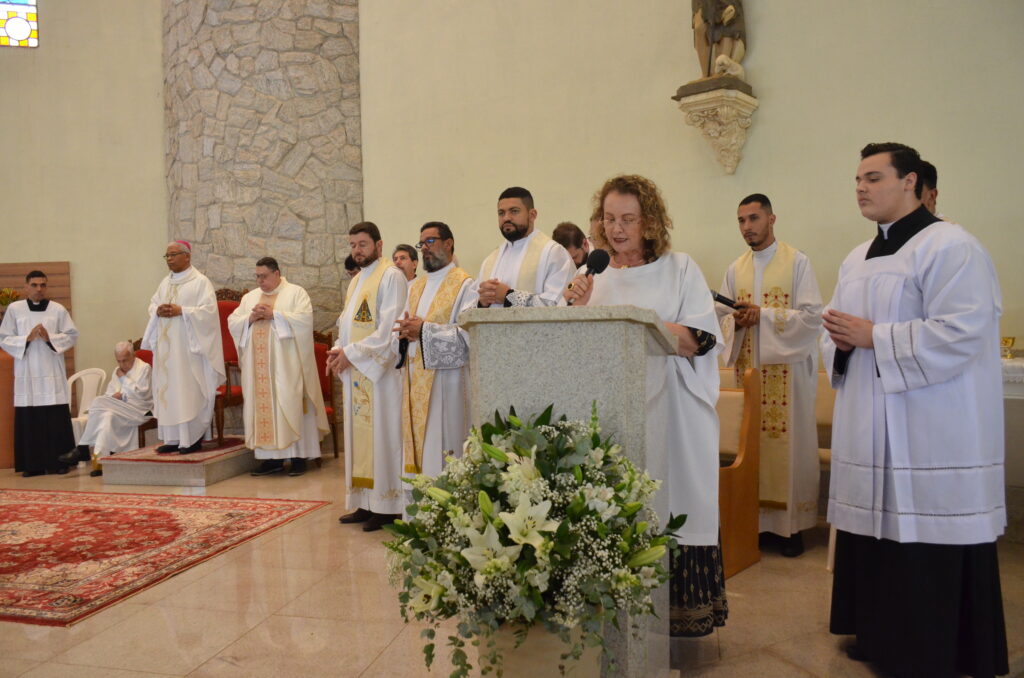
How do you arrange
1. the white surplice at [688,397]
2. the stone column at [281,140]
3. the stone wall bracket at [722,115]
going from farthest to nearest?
the stone column at [281,140]
the stone wall bracket at [722,115]
the white surplice at [688,397]

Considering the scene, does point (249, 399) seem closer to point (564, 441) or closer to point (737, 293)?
point (737, 293)

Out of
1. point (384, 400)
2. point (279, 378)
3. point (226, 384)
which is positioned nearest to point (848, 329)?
point (384, 400)

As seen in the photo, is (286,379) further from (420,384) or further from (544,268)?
(544,268)

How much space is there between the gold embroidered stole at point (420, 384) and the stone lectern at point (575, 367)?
296 centimetres

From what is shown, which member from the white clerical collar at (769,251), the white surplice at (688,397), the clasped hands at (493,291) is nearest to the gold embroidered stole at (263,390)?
the clasped hands at (493,291)

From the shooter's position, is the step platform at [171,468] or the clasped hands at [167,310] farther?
the clasped hands at [167,310]

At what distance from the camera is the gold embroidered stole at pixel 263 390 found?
7.64 metres

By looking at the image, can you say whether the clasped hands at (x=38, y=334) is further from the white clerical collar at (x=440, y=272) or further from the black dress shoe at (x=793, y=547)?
the black dress shoe at (x=793, y=547)

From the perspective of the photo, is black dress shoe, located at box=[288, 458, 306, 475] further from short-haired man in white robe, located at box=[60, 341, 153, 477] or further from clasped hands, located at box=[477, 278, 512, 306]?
clasped hands, located at box=[477, 278, 512, 306]

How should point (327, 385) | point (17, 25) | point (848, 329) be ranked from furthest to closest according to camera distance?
1. point (17, 25)
2. point (327, 385)
3. point (848, 329)

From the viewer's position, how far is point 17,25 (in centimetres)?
1096

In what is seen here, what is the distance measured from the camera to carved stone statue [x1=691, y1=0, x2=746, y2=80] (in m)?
6.21

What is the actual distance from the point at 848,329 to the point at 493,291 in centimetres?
186

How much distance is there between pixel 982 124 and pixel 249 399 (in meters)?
6.39
